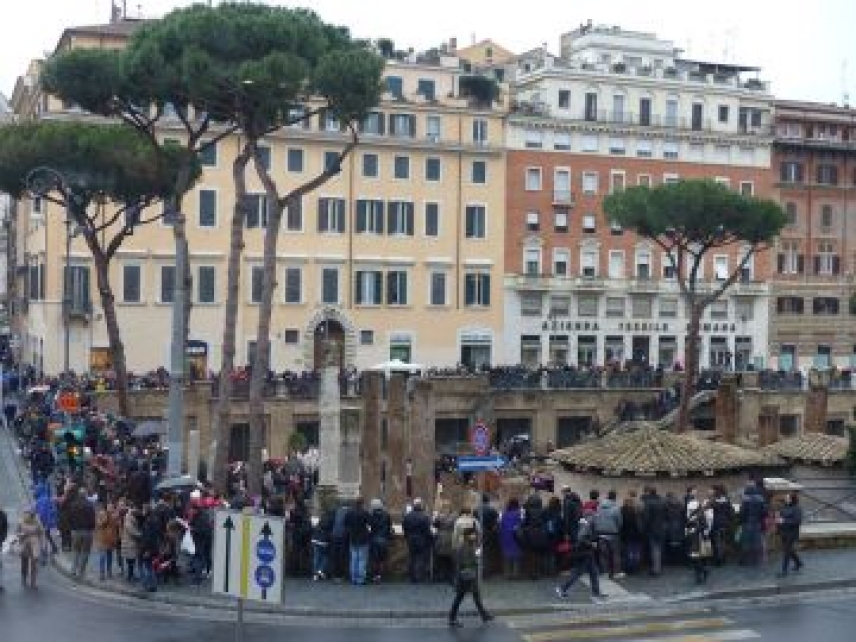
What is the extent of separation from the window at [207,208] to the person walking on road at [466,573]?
146 ft

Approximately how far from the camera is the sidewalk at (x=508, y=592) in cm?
1925

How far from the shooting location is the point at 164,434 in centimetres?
3422

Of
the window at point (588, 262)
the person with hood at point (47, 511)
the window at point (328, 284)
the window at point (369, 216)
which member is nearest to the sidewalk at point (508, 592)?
the person with hood at point (47, 511)

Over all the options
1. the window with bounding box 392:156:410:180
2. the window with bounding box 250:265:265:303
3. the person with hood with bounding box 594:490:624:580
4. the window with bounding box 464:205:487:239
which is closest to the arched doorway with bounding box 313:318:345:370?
the window with bounding box 250:265:265:303

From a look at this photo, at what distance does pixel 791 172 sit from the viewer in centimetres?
7869

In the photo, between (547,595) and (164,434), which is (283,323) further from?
(547,595)

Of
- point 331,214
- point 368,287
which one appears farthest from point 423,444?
point 368,287

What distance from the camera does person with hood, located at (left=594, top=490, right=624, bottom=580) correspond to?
21141mm

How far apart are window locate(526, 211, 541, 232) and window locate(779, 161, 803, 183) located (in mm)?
17159

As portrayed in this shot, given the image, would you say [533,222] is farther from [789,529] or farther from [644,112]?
[789,529]

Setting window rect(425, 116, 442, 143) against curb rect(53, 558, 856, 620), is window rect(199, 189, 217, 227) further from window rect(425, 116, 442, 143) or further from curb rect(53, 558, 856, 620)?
curb rect(53, 558, 856, 620)

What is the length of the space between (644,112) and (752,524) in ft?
172

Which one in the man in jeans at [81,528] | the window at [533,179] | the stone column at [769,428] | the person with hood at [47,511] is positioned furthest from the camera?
the window at [533,179]

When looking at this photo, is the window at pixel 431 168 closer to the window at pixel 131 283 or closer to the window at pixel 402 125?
the window at pixel 402 125
